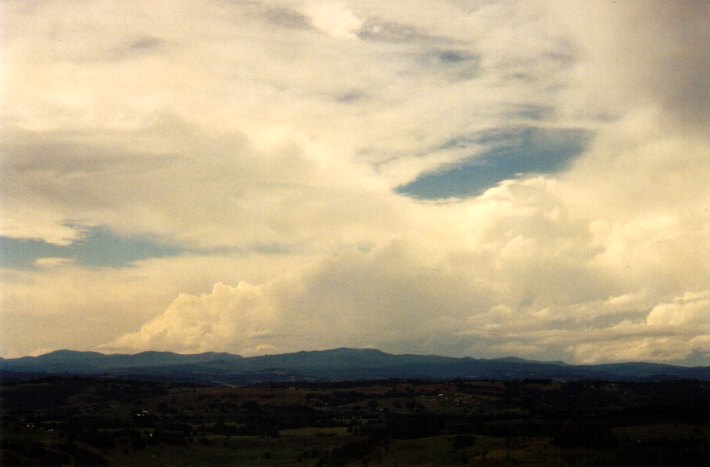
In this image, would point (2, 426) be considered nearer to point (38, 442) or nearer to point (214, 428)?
point (38, 442)

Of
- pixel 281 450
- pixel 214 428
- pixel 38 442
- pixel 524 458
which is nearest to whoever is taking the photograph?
pixel 524 458

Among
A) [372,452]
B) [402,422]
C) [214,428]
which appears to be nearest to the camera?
[372,452]

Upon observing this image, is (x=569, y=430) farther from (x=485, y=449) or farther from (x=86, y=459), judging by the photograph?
(x=86, y=459)

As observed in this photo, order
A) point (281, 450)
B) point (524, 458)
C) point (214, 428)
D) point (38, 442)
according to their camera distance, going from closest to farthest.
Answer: point (524, 458), point (38, 442), point (281, 450), point (214, 428)

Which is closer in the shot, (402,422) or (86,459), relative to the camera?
(86,459)

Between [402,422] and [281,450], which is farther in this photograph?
[402,422]

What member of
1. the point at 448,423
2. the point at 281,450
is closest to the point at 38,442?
the point at 281,450

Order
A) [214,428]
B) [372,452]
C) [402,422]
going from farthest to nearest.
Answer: [214,428], [402,422], [372,452]

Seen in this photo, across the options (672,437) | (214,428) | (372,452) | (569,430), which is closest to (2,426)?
(214,428)
